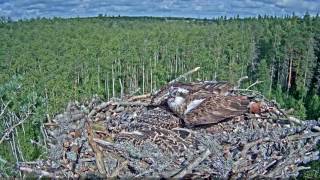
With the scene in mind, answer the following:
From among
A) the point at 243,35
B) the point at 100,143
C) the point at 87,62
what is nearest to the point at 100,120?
the point at 100,143

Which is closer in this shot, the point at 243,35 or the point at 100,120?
the point at 100,120

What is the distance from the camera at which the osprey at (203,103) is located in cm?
448

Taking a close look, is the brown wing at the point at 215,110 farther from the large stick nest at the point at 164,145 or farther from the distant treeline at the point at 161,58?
the distant treeline at the point at 161,58

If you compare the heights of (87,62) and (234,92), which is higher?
(234,92)

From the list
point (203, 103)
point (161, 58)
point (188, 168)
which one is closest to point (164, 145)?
point (203, 103)

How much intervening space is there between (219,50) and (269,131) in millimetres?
48837

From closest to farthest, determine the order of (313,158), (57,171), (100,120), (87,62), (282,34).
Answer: (57,171), (313,158), (100,120), (87,62), (282,34)

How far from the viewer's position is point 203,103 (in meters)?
4.58

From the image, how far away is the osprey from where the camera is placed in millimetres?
4480

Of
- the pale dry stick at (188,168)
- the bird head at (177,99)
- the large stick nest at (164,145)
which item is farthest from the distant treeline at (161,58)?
the pale dry stick at (188,168)

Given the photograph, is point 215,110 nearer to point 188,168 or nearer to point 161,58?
point 188,168

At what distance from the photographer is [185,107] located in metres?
4.63

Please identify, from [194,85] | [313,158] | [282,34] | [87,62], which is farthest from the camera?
[282,34]

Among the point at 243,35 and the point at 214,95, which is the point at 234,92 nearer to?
the point at 214,95
